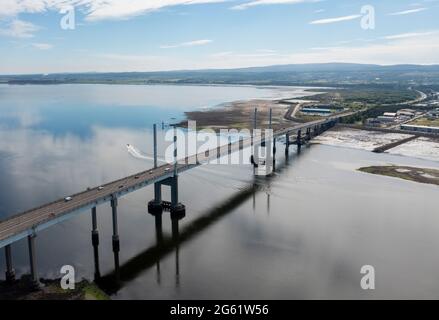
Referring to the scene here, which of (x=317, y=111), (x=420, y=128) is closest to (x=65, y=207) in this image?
(x=420, y=128)

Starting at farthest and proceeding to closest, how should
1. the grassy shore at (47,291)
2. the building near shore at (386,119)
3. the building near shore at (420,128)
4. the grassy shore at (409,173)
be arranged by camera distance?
the building near shore at (386,119) → the building near shore at (420,128) → the grassy shore at (409,173) → the grassy shore at (47,291)

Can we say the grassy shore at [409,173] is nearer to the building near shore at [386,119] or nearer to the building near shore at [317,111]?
the building near shore at [386,119]

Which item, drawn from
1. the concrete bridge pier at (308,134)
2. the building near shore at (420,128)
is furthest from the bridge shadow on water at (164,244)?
the building near shore at (420,128)

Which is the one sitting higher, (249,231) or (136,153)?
(136,153)

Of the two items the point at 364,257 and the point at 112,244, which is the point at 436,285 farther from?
the point at 112,244

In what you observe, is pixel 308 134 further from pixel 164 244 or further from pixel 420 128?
pixel 164 244

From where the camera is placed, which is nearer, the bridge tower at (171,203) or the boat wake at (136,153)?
the bridge tower at (171,203)

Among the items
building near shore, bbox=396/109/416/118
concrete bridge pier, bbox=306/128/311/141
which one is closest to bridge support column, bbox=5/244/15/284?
concrete bridge pier, bbox=306/128/311/141
